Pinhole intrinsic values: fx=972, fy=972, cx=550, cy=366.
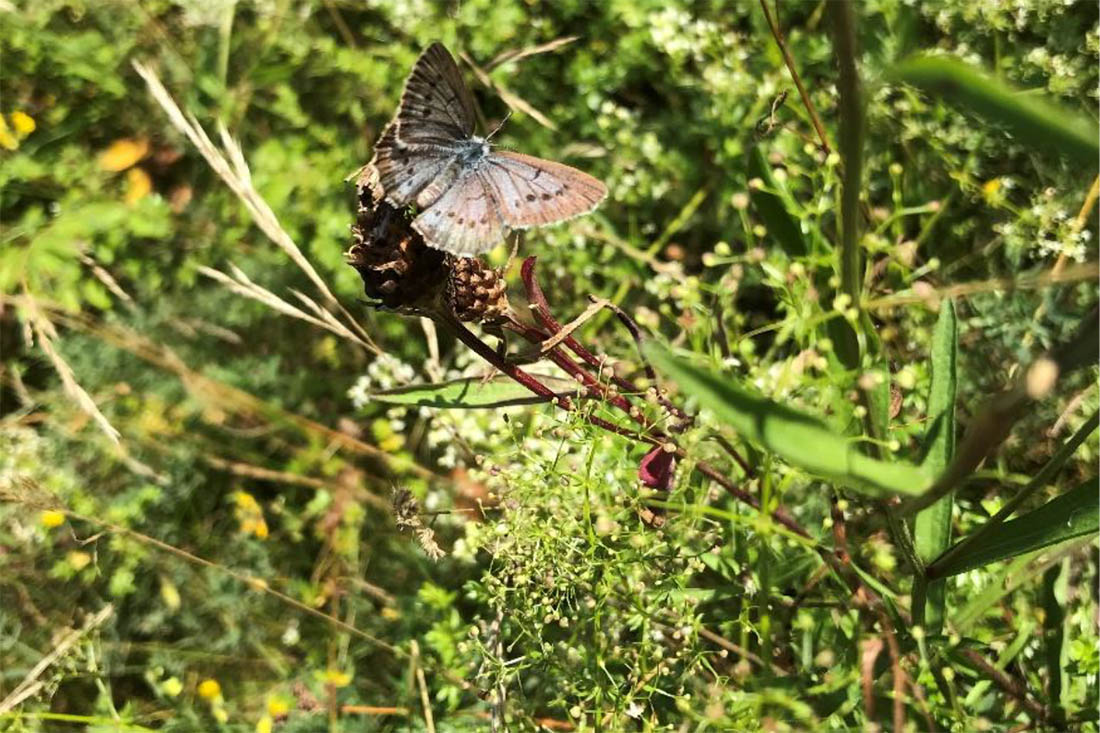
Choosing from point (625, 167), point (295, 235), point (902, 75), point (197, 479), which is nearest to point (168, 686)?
point (197, 479)

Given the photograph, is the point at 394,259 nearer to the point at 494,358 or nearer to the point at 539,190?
the point at 494,358

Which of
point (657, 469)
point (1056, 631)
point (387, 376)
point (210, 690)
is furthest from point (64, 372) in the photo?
point (1056, 631)

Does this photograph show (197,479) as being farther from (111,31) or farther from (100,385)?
(111,31)

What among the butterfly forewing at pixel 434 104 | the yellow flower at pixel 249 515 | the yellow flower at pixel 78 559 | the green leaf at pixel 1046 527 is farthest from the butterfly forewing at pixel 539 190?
the yellow flower at pixel 78 559

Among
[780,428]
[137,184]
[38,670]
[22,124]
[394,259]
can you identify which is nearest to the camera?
[780,428]

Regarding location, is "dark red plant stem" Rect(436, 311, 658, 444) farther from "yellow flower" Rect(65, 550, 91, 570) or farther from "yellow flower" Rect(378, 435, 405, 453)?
"yellow flower" Rect(65, 550, 91, 570)

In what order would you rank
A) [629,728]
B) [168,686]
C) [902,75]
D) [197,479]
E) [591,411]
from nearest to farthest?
1. [902,75]
2. [591,411]
3. [629,728]
4. [168,686]
5. [197,479]
